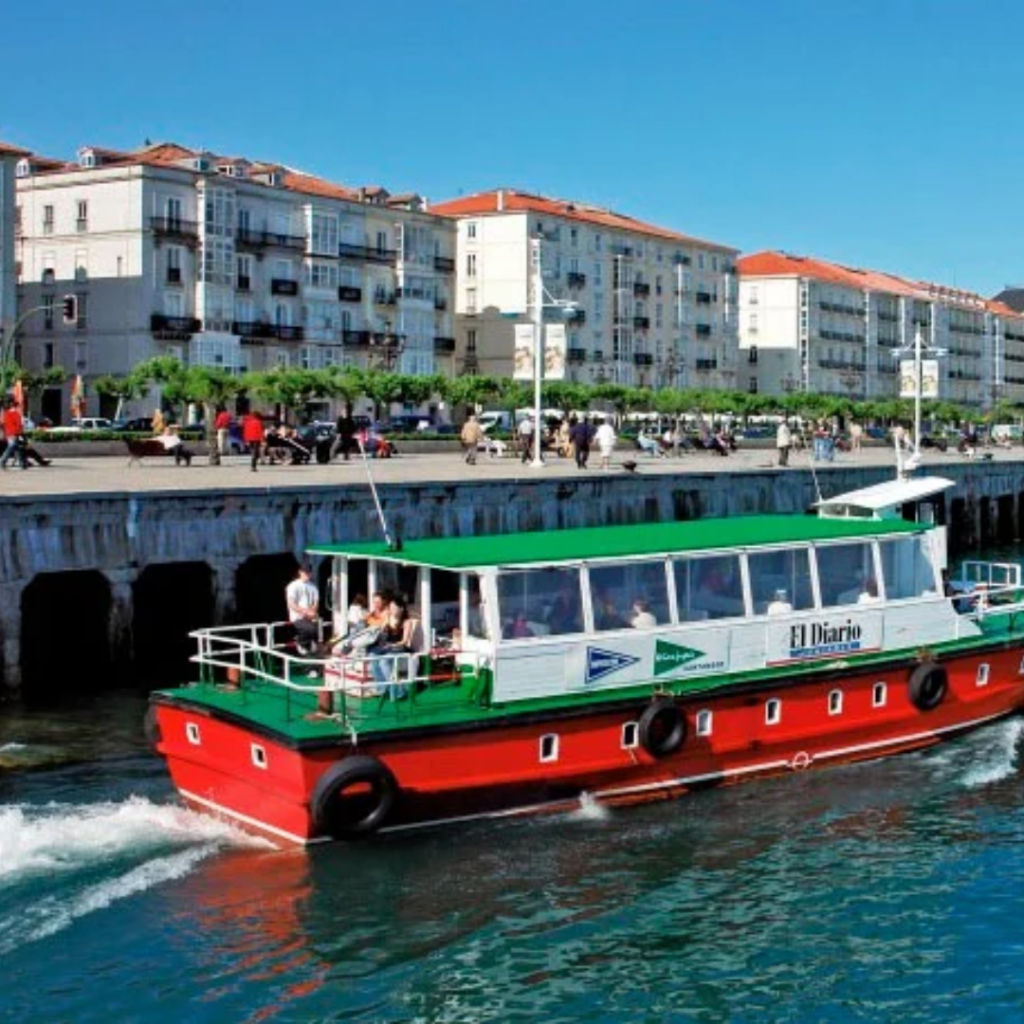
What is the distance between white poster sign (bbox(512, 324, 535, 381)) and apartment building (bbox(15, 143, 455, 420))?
133 ft

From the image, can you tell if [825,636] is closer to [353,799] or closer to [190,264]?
[353,799]

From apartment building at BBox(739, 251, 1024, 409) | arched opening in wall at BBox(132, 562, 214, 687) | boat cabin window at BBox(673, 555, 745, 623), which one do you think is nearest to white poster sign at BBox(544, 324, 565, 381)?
arched opening in wall at BBox(132, 562, 214, 687)

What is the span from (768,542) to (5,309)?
189 feet

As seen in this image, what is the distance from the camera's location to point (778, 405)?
109750 millimetres

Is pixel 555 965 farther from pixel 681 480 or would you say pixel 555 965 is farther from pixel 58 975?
pixel 681 480

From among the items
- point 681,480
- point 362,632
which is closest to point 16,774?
point 362,632

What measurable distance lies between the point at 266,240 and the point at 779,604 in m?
72.6

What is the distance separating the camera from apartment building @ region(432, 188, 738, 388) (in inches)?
4289

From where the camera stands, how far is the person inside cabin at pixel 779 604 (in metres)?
21.0

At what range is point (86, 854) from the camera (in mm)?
16828

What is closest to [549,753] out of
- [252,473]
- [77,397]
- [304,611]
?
[304,611]

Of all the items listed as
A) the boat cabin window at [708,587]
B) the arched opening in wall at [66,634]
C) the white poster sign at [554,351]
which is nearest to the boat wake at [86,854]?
the boat cabin window at [708,587]

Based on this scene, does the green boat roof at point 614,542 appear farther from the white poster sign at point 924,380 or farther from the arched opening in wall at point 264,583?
the white poster sign at point 924,380

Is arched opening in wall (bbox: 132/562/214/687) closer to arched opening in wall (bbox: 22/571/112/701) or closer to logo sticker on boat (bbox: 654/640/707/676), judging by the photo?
arched opening in wall (bbox: 22/571/112/701)
